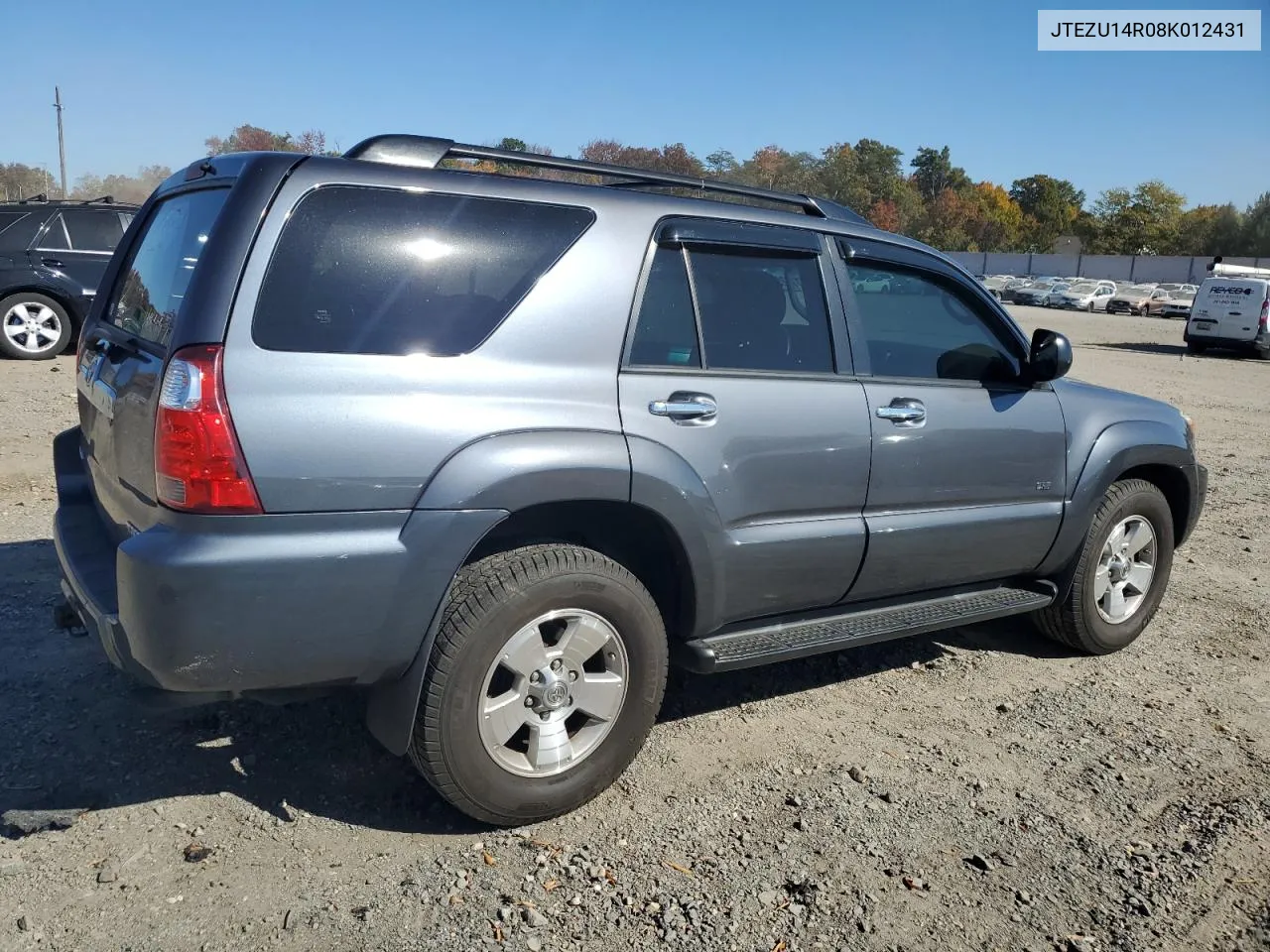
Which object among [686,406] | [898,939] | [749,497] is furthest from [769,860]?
[686,406]

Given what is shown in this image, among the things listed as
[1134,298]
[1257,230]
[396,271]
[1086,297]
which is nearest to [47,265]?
[396,271]

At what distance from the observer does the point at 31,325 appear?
39.2ft

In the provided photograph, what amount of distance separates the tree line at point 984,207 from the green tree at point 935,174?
25.3ft

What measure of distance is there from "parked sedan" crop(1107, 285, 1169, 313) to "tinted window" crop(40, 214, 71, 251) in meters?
42.6

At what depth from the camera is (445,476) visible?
2.82 m

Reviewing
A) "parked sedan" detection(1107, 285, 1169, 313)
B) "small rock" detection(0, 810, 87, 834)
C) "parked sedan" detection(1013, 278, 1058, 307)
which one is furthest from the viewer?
"parked sedan" detection(1013, 278, 1058, 307)

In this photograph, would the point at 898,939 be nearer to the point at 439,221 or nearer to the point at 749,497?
the point at 749,497

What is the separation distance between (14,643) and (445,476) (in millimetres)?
2545

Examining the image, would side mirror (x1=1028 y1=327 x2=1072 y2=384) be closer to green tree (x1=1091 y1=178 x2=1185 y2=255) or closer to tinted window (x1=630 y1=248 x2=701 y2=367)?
tinted window (x1=630 y1=248 x2=701 y2=367)

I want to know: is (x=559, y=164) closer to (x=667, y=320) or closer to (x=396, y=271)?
(x=667, y=320)

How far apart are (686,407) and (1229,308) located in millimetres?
23650

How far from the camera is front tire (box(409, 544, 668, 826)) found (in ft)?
9.56

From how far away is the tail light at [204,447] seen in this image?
→ 8.54 ft

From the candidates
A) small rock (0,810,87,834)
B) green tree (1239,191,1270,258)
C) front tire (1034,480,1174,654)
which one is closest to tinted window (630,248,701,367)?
small rock (0,810,87,834)
